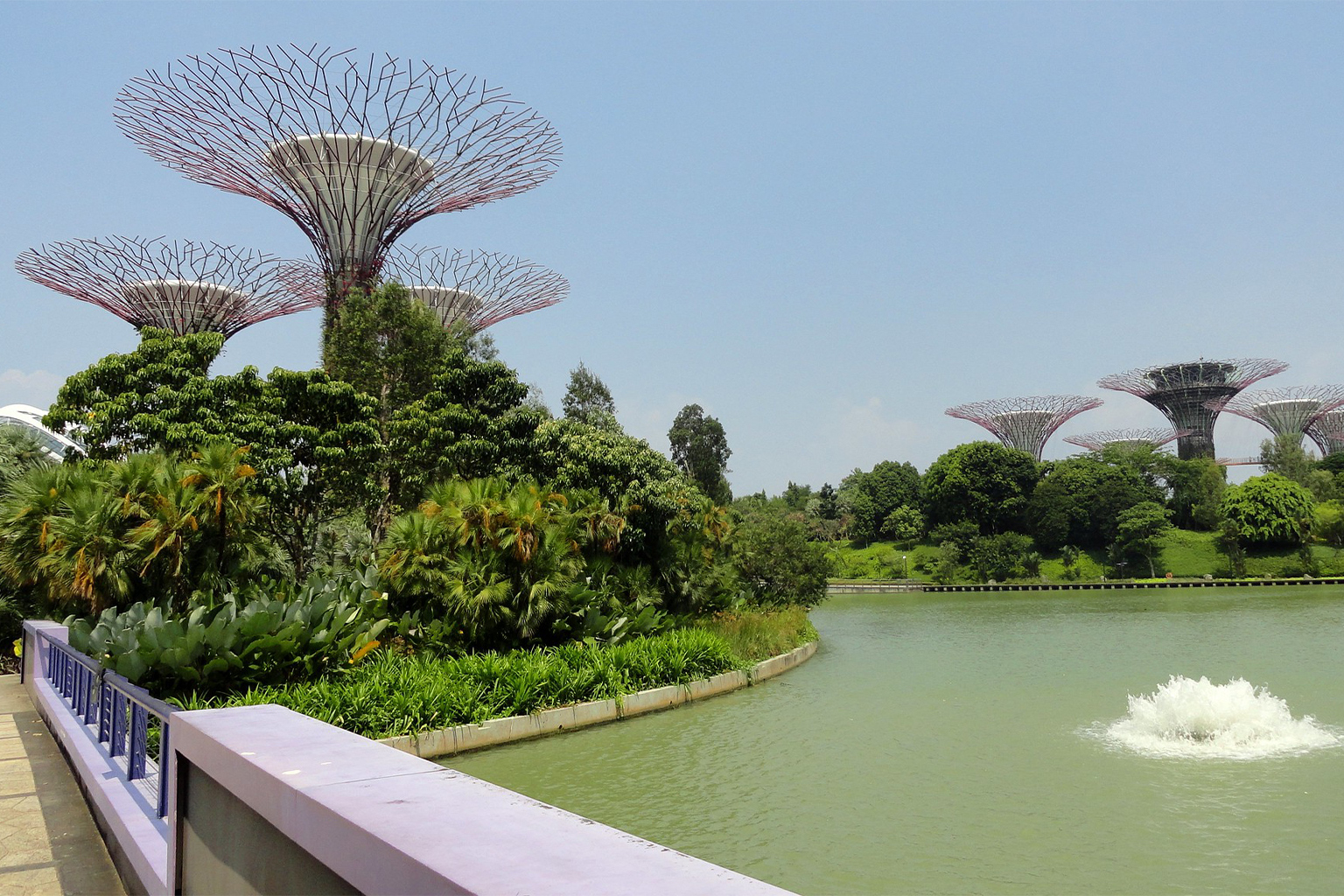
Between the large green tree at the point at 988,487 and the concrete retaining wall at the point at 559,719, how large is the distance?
66.6 meters

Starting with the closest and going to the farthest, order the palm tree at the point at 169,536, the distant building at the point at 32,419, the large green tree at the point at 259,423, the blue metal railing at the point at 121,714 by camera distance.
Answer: the blue metal railing at the point at 121,714
the palm tree at the point at 169,536
the large green tree at the point at 259,423
the distant building at the point at 32,419

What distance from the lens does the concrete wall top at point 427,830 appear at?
175 cm

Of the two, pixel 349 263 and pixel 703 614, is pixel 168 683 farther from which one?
pixel 349 263

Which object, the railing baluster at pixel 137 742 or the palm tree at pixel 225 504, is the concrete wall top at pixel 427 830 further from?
the palm tree at pixel 225 504

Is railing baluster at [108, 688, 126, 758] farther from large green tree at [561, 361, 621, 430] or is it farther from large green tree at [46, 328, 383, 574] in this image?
large green tree at [561, 361, 621, 430]

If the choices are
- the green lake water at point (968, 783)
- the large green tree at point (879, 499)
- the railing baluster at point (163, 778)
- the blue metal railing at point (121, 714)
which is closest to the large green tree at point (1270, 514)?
the large green tree at point (879, 499)

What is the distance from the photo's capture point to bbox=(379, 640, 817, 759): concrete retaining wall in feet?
39.3

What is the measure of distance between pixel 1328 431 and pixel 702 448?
8086 cm

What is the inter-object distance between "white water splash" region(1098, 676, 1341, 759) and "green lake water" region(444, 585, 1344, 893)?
62 mm

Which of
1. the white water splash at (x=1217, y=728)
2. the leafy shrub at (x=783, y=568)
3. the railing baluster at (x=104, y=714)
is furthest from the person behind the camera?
the leafy shrub at (x=783, y=568)

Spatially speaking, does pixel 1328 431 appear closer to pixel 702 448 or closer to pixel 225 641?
pixel 702 448

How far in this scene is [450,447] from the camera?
76.9ft

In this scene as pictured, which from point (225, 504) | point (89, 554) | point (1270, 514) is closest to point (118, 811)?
point (89, 554)

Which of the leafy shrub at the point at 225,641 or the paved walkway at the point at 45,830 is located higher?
the leafy shrub at the point at 225,641
